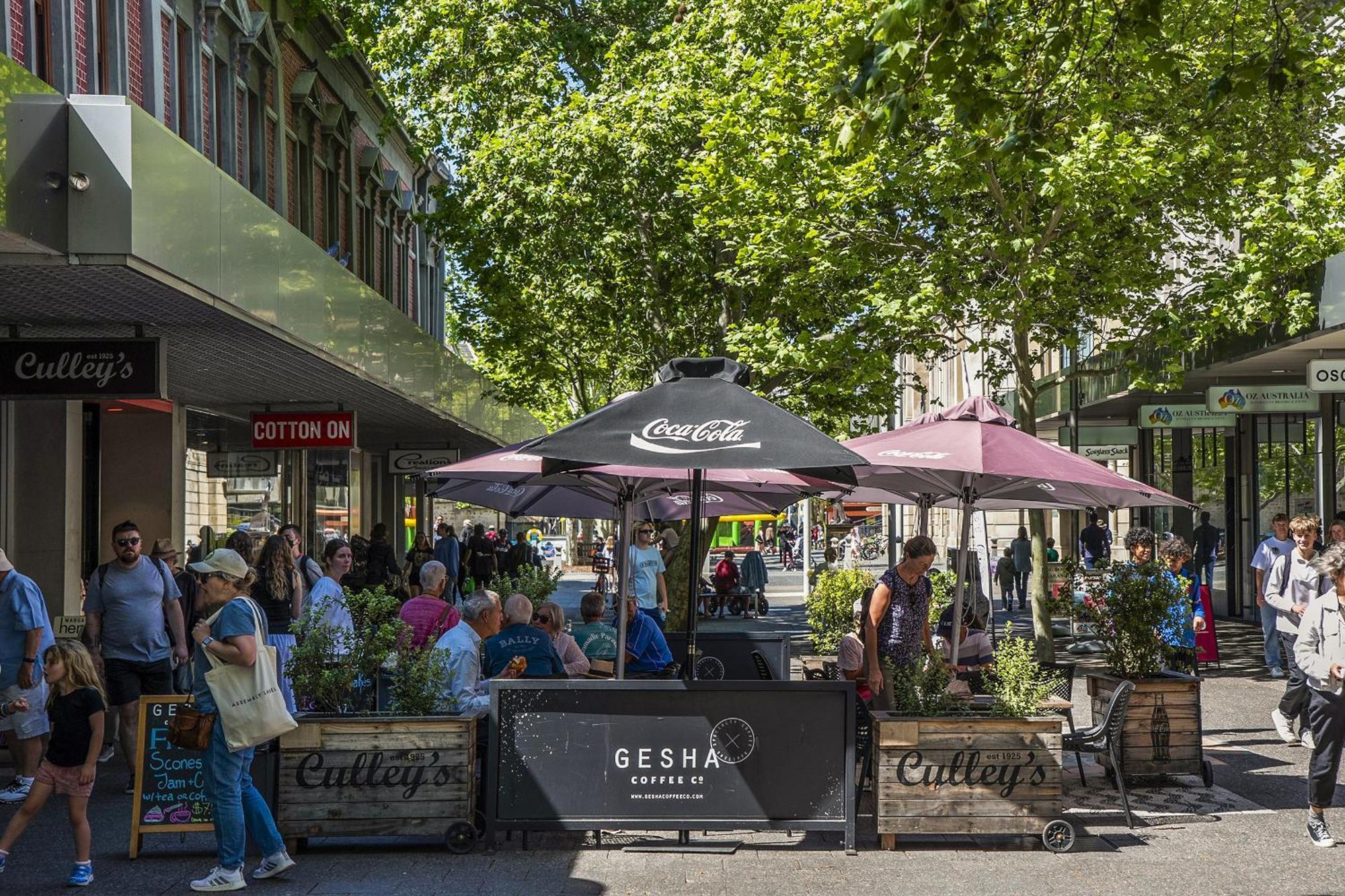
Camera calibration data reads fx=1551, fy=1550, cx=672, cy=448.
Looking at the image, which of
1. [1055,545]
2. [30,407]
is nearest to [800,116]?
[30,407]

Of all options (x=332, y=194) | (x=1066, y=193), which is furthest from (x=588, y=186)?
(x=1066, y=193)

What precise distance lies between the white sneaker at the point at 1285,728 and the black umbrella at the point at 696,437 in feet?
18.9

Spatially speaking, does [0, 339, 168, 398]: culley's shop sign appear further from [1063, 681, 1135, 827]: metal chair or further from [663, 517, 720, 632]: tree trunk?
[663, 517, 720, 632]: tree trunk

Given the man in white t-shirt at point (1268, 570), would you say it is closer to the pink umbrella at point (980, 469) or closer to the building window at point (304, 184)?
the pink umbrella at point (980, 469)

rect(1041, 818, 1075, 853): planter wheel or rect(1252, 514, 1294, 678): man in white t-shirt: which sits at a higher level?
rect(1252, 514, 1294, 678): man in white t-shirt

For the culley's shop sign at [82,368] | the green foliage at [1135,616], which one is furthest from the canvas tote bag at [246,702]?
the green foliage at [1135,616]

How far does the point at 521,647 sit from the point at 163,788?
8.34ft

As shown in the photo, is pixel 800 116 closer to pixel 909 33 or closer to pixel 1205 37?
pixel 1205 37

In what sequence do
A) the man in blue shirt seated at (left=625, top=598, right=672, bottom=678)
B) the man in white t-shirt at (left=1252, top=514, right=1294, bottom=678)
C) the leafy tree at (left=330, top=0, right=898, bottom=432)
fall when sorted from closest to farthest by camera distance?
1. the man in blue shirt seated at (left=625, top=598, right=672, bottom=678)
2. the man in white t-shirt at (left=1252, top=514, right=1294, bottom=678)
3. the leafy tree at (left=330, top=0, right=898, bottom=432)

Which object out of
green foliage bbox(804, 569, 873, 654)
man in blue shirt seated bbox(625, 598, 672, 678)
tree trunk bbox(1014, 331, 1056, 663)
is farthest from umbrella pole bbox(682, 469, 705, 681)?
tree trunk bbox(1014, 331, 1056, 663)

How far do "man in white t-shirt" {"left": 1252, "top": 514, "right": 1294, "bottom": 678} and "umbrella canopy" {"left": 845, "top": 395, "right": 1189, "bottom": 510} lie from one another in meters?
4.62

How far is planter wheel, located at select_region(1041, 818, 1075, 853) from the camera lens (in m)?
8.44

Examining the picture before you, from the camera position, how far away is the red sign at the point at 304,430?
18.3m

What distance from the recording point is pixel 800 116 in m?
18.5
